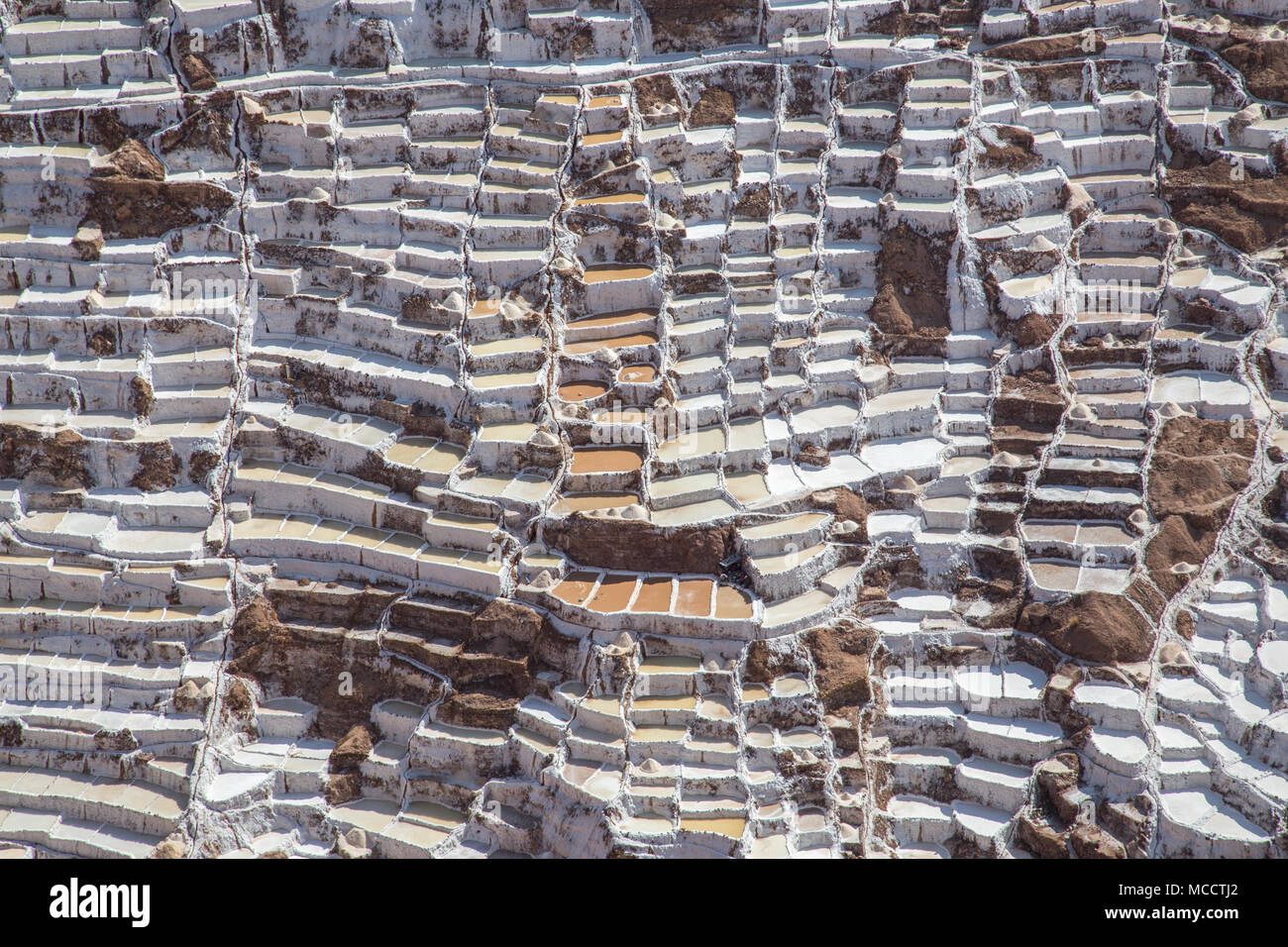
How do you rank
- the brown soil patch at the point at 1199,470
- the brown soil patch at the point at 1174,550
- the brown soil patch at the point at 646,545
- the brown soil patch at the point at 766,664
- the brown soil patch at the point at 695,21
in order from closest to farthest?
the brown soil patch at the point at 766,664 → the brown soil patch at the point at 1174,550 → the brown soil patch at the point at 1199,470 → the brown soil patch at the point at 646,545 → the brown soil patch at the point at 695,21

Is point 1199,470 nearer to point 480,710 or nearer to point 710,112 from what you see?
point 710,112

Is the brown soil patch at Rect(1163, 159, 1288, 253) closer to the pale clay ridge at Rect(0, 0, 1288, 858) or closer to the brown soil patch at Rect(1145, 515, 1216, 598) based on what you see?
the pale clay ridge at Rect(0, 0, 1288, 858)

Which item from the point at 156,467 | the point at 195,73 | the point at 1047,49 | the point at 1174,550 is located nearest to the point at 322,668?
the point at 156,467

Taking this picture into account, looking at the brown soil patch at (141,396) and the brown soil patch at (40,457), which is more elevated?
the brown soil patch at (141,396)

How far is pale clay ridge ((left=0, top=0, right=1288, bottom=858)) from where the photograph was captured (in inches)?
890

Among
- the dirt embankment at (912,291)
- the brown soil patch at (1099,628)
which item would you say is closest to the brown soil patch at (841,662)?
the brown soil patch at (1099,628)

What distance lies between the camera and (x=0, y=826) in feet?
75.6

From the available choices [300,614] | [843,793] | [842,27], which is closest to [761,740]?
[843,793]

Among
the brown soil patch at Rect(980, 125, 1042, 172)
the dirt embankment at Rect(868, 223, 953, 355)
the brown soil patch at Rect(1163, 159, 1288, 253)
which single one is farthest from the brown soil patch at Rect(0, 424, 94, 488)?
the brown soil patch at Rect(1163, 159, 1288, 253)

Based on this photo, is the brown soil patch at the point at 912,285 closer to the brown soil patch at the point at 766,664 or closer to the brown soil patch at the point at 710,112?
the brown soil patch at the point at 710,112

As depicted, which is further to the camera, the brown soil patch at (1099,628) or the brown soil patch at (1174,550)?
the brown soil patch at (1174,550)

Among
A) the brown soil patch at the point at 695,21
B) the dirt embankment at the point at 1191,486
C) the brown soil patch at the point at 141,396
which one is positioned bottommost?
the dirt embankment at the point at 1191,486

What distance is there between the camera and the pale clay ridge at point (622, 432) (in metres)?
22.6

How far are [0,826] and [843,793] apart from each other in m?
15.0
